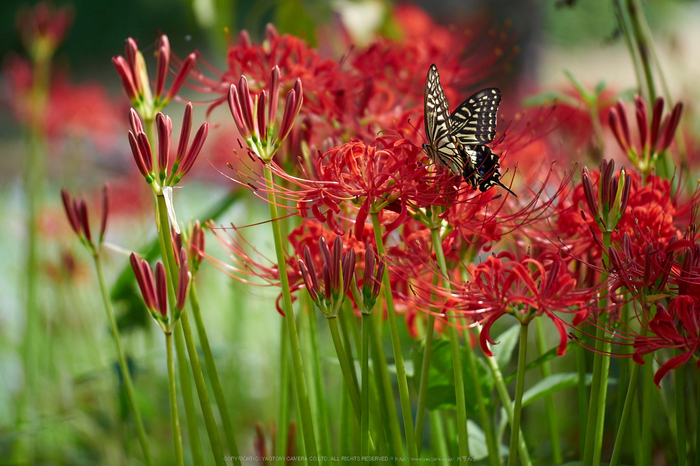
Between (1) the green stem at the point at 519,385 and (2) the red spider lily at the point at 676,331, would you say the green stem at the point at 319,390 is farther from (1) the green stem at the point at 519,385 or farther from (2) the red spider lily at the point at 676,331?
(2) the red spider lily at the point at 676,331

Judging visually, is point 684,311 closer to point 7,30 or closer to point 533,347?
point 533,347

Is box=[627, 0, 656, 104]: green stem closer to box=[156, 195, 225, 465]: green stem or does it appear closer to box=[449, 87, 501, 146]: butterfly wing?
box=[449, 87, 501, 146]: butterfly wing

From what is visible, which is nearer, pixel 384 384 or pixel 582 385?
pixel 384 384

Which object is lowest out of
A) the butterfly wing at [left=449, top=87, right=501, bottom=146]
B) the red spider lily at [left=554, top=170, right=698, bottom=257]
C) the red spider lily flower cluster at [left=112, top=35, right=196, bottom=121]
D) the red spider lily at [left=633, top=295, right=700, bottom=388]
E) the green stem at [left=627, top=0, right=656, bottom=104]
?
the red spider lily at [left=633, top=295, right=700, bottom=388]

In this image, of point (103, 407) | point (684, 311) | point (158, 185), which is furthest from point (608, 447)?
point (103, 407)

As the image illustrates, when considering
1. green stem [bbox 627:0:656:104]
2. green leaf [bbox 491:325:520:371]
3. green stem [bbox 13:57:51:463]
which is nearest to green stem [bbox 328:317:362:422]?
green leaf [bbox 491:325:520:371]

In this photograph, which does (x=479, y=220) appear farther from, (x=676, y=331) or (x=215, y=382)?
(x=215, y=382)

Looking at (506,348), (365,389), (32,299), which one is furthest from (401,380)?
(32,299)
